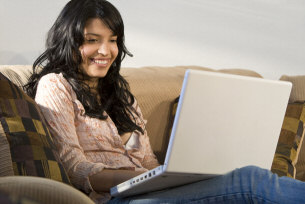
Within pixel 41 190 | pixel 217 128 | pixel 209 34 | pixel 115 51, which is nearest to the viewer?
pixel 41 190

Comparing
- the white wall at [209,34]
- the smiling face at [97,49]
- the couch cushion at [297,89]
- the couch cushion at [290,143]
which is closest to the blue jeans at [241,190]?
the smiling face at [97,49]

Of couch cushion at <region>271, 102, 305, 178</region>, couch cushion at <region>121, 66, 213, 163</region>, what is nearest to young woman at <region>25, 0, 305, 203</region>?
couch cushion at <region>121, 66, 213, 163</region>

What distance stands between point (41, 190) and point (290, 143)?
1619 millimetres

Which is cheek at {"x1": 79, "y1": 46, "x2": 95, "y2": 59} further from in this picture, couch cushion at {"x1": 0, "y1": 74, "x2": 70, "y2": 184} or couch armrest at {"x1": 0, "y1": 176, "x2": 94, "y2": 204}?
couch armrest at {"x1": 0, "y1": 176, "x2": 94, "y2": 204}

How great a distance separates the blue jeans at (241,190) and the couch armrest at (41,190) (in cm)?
48

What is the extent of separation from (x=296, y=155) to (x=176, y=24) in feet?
3.54

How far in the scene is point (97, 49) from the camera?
6.06 feet

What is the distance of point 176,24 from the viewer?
9.58 ft

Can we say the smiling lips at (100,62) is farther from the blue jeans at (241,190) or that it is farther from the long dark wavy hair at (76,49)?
the blue jeans at (241,190)

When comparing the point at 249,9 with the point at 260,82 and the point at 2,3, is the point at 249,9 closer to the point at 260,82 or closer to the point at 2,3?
the point at 2,3

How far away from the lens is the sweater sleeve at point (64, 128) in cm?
157

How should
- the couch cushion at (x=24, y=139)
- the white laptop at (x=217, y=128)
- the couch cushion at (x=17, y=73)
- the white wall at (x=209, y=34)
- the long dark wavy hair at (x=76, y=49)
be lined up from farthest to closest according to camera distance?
the white wall at (x=209, y=34) → the couch cushion at (x=17, y=73) → the long dark wavy hair at (x=76, y=49) → the couch cushion at (x=24, y=139) → the white laptop at (x=217, y=128)

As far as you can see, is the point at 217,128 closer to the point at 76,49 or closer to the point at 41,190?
the point at 41,190

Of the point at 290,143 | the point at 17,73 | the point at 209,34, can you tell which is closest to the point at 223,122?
the point at 17,73
